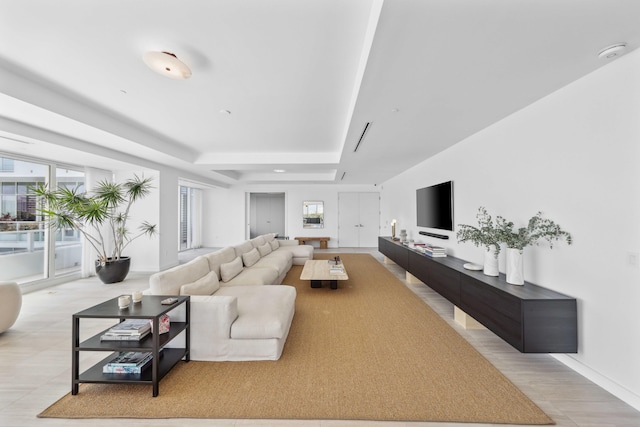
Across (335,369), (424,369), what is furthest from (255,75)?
(424,369)

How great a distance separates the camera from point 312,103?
3117 millimetres

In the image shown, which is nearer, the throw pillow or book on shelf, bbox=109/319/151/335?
book on shelf, bbox=109/319/151/335

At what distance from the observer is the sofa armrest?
2.30 meters

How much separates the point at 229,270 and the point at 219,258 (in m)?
0.25

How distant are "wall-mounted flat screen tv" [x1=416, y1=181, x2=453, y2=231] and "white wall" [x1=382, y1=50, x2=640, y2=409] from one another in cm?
133

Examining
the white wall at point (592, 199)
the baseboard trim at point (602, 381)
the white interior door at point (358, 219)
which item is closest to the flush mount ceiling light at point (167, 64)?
the white wall at point (592, 199)

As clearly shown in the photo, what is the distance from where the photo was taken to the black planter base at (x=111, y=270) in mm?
4789

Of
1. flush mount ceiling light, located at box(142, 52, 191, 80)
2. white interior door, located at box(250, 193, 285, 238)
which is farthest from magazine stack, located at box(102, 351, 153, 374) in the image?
white interior door, located at box(250, 193, 285, 238)

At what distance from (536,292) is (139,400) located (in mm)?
3299

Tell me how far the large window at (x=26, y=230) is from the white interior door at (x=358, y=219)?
7.39 meters

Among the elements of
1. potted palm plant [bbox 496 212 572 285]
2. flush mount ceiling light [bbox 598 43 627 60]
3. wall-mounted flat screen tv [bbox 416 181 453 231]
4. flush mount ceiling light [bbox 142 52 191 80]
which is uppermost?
flush mount ceiling light [bbox 142 52 191 80]

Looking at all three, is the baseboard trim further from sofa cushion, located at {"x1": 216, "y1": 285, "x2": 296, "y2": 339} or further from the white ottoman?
the white ottoman

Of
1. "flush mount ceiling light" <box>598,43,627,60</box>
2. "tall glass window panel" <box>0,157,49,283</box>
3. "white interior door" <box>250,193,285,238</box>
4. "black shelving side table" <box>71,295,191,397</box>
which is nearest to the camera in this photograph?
"flush mount ceiling light" <box>598,43,627,60</box>

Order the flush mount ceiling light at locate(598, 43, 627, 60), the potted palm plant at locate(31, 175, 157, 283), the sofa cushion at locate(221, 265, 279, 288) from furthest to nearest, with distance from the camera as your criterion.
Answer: the potted palm plant at locate(31, 175, 157, 283) < the sofa cushion at locate(221, 265, 279, 288) < the flush mount ceiling light at locate(598, 43, 627, 60)
